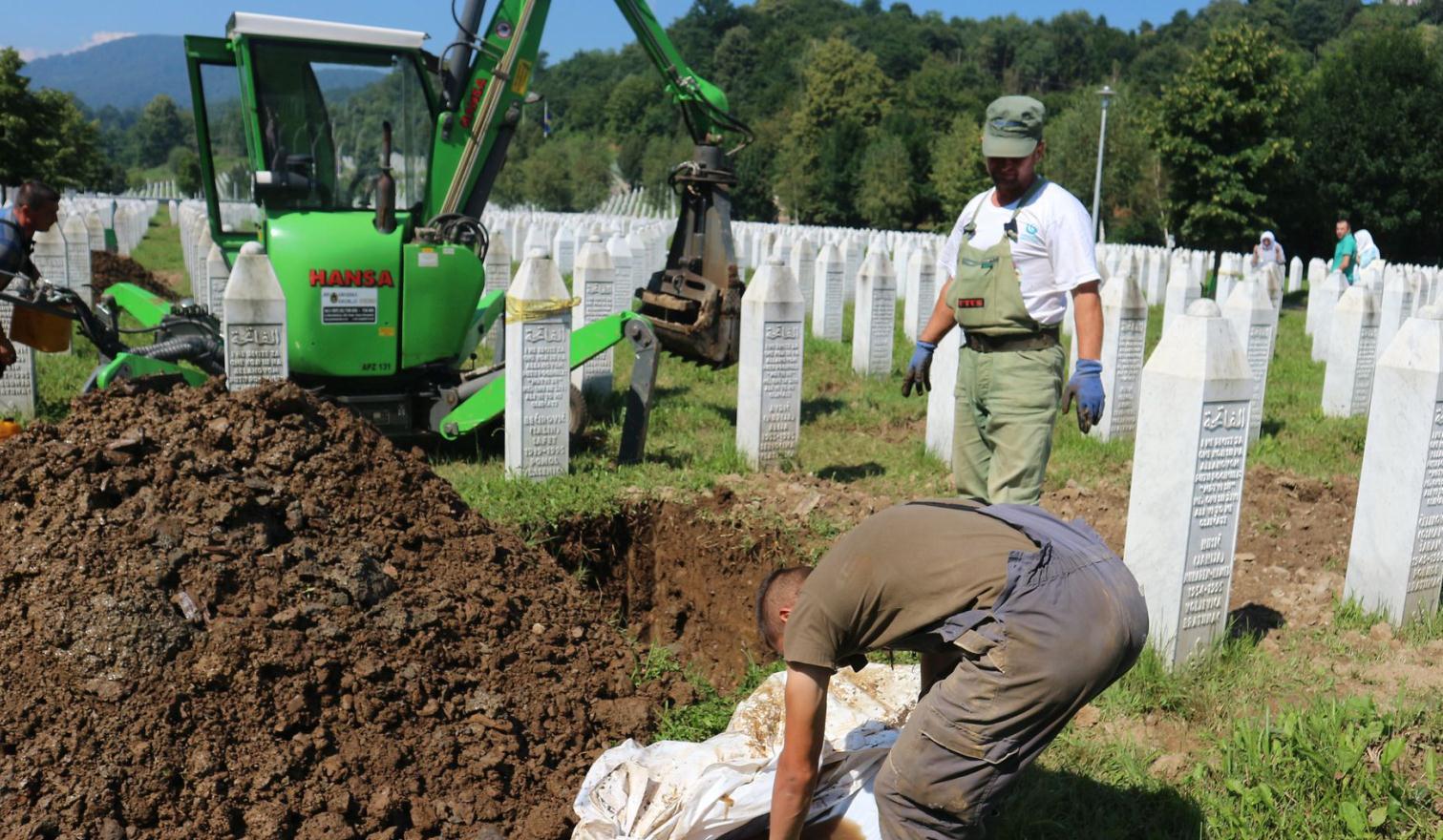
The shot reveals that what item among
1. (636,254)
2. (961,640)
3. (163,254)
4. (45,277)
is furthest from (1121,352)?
(163,254)

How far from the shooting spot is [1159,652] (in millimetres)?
4539

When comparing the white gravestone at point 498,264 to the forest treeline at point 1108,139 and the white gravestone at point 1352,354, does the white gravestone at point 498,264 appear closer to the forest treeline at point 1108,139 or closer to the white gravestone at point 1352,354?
the forest treeline at point 1108,139

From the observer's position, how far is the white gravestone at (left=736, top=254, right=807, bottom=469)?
23.8ft

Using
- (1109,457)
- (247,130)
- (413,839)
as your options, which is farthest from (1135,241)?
(413,839)

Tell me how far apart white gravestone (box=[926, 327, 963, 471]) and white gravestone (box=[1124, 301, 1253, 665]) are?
2.94m

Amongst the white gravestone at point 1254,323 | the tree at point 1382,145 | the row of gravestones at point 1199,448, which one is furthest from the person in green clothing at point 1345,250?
the tree at point 1382,145

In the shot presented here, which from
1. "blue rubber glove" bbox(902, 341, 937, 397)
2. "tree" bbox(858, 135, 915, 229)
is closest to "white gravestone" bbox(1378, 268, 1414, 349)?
"blue rubber glove" bbox(902, 341, 937, 397)

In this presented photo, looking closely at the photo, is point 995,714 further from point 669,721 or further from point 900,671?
point 669,721

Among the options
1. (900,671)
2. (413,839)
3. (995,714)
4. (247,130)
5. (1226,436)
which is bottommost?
(413,839)

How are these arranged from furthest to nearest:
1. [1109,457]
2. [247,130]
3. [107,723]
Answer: [1109,457]
[247,130]
[107,723]

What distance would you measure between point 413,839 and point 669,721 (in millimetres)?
1062

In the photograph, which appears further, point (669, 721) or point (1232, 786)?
point (669, 721)

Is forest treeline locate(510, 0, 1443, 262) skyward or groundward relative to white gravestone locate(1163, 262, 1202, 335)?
skyward

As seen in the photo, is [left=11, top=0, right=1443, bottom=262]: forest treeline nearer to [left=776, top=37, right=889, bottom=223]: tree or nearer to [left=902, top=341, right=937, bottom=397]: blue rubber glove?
[left=776, top=37, right=889, bottom=223]: tree
